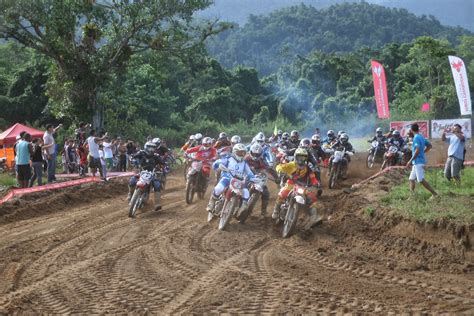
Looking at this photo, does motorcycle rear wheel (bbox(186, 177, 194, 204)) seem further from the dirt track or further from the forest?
the forest

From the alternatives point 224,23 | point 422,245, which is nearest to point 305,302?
point 422,245

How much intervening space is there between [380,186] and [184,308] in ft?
31.9

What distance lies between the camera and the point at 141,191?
13.9m

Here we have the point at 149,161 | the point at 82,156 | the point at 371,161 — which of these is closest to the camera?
the point at 149,161

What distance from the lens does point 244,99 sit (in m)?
63.8

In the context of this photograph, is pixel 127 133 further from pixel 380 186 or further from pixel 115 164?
pixel 380 186

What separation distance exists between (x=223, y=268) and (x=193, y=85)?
56962 mm

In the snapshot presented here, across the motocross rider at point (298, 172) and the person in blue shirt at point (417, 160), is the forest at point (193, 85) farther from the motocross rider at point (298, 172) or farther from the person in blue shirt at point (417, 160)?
the motocross rider at point (298, 172)

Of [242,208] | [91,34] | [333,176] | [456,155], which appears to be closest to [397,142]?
[333,176]

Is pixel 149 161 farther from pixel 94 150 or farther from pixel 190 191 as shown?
pixel 94 150

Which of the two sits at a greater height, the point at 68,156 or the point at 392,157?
the point at 68,156

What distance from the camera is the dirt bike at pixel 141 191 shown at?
1380cm

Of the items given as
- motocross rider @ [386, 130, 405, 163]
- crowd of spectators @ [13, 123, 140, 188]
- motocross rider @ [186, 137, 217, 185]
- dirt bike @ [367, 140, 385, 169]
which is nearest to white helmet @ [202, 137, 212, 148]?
motocross rider @ [186, 137, 217, 185]

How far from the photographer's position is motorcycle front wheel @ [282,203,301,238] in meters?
11.2
